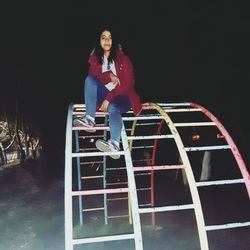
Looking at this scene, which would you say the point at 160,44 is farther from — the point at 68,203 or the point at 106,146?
the point at 68,203

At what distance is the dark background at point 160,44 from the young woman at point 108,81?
2911mm

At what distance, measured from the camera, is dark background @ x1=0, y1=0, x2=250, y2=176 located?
286 inches

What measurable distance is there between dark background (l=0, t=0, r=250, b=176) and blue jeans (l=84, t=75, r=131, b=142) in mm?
3082

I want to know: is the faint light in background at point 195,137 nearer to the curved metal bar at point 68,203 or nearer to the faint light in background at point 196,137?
the faint light in background at point 196,137

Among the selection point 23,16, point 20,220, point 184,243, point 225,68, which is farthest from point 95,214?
point 23,16

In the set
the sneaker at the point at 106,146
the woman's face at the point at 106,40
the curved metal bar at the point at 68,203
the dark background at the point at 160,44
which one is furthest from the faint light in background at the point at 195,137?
the curved metal bar at the point at 68,203

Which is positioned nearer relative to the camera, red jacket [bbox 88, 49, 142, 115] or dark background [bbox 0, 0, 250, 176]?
red jacket [bbox 88, 49, 142, 115]

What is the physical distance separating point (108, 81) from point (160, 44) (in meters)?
3.82

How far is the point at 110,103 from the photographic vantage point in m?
4.11

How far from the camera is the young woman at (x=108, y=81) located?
13.6 feet

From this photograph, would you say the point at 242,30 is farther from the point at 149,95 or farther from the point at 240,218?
the point at 240,218

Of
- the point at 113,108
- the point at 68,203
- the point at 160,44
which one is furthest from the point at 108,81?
the point at 160,44

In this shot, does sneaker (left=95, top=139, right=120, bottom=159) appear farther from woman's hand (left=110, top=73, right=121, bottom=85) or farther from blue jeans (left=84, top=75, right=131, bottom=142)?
woman's hand (left=110, top=73, right=121, bottom=85)

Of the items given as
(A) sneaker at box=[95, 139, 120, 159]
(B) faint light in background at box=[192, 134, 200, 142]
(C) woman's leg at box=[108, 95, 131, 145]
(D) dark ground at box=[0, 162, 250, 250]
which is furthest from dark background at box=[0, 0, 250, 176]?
(A) sneaker at box=[95, 139, 120, 159]
